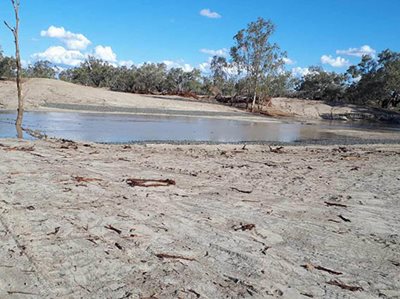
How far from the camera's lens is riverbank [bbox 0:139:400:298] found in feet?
13.6

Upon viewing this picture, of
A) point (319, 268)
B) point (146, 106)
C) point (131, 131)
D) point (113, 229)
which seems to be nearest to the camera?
point (319, 268)

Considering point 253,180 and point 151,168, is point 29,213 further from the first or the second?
point 253,180

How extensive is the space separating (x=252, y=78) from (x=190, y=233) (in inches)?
2066

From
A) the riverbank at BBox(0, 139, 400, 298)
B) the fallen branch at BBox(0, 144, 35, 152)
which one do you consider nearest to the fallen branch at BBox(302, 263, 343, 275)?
the riverbank at BBox(0, 139, 400, 298)

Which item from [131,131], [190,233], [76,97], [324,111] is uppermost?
[324,111]

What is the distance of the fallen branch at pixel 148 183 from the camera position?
807 centimetres

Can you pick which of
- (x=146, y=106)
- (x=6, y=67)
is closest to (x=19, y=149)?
(x=146, y=106)

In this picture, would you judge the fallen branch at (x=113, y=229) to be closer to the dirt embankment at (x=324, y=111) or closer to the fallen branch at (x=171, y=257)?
the fallen branch at (x=171, y=257)

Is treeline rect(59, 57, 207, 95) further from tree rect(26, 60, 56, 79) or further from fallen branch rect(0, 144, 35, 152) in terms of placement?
fallen branch rect(0, 144, 35, 152)

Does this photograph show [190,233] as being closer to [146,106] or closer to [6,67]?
[146,106]

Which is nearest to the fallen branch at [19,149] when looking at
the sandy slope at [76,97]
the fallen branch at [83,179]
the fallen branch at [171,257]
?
the fallen branch at [83,179]

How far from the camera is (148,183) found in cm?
820

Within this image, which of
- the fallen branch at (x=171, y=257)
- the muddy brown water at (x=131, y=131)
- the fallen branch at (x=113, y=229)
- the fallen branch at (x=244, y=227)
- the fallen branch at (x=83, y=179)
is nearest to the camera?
the fallen branch at (x=171, y=257)

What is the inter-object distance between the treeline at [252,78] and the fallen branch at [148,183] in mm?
47055
